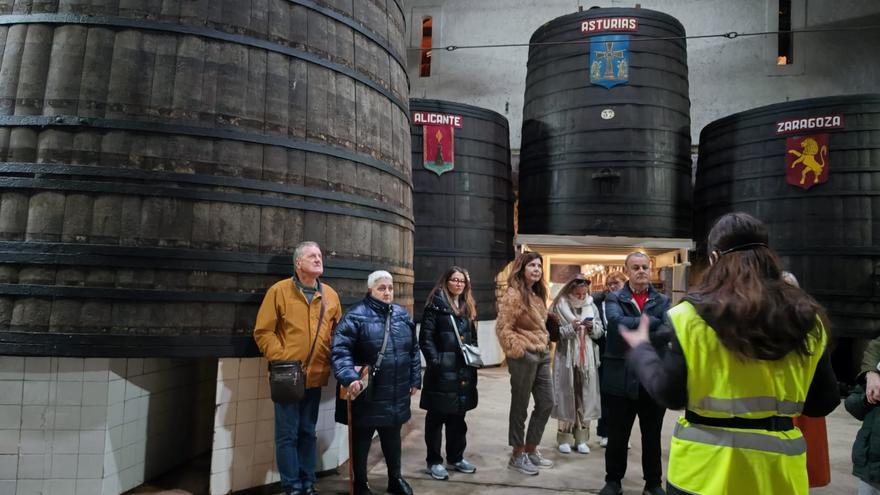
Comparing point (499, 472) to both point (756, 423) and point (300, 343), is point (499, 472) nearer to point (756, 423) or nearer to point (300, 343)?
point (300, 343)

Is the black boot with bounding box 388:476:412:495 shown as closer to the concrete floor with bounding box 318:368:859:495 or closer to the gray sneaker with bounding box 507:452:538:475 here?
the concrete floor with bounding box 318:368:859:495

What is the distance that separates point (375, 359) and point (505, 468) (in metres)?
1.29

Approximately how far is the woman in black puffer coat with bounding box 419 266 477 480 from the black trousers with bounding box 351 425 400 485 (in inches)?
14.6

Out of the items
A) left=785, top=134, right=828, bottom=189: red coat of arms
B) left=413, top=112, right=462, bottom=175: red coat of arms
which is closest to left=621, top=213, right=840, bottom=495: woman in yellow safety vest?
left=785, top=134, right=828, bottom=189: red coat of arms

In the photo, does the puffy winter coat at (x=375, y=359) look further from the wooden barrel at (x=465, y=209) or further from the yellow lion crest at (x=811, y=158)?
the yellow lion crest at (x=811, y=158)

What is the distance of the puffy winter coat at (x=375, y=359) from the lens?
2797mm

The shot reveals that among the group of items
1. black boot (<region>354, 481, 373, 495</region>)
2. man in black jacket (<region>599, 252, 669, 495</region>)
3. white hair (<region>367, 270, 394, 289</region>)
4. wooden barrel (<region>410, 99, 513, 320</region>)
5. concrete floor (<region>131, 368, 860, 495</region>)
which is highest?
wooden barrel (<region>410, 99, 513, 320</region>)

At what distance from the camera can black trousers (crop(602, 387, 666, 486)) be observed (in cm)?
299

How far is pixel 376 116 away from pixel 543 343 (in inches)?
68.4

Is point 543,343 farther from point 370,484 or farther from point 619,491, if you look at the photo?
point 370,484

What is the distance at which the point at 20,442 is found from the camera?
251 cm

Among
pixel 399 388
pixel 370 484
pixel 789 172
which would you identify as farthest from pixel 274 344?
pixel 789 172

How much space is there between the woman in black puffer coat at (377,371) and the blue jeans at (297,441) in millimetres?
159

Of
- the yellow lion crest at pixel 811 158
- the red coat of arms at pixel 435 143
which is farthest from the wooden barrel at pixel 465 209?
the yellow lion crest at pixel 811 158
